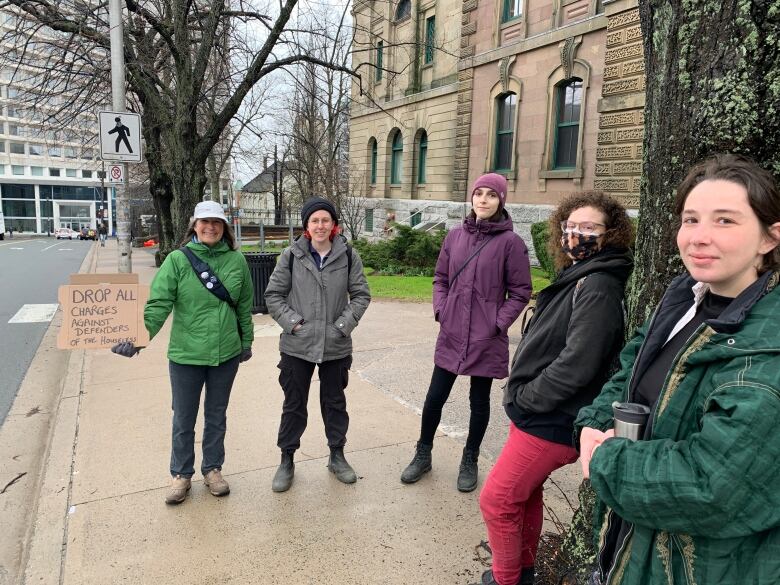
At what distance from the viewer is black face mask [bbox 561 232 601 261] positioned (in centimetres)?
233

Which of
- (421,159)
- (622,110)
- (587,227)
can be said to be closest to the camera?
(587,227)

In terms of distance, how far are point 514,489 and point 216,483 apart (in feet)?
6.90

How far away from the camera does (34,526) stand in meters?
3.28

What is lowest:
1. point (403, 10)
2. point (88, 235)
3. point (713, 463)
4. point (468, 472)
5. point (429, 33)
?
point (88, 235)

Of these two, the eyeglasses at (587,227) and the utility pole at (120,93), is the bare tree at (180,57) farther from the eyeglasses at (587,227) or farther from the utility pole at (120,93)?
the eyeglasses at (587,227)

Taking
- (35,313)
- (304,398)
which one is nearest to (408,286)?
(35,313)

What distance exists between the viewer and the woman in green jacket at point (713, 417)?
3.90 feet

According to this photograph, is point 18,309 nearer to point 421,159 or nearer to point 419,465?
point 419,465

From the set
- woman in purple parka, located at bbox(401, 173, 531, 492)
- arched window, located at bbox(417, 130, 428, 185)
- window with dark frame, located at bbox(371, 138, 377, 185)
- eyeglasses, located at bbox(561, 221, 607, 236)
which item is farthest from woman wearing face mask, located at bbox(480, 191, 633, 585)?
window with dark frame, located at bbox(371, 138, 377, 185)

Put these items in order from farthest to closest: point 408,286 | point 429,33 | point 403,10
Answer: point 403,10
point 429,33
point 408,286

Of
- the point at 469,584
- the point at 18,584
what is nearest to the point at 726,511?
the point at 469,584

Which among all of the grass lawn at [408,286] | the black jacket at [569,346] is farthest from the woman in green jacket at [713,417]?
the grass lawn at [408,286]

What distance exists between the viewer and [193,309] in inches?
136

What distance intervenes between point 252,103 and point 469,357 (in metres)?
20.6
